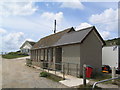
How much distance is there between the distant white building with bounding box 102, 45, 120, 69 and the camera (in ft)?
52.1

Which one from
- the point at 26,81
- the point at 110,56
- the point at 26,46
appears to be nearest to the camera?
the point at 26,81

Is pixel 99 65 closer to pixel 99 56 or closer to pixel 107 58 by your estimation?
pixel 99 56

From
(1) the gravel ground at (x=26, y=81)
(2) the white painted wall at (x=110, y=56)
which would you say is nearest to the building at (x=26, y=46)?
(2) the white painted wall at (x=110, y=56)

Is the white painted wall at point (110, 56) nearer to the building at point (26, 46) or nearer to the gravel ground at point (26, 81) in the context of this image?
the gravel ground at point (26, 81)

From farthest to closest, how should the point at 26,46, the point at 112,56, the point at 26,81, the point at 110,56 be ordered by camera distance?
the point at 26,46 → the point at 110,56 → the point at 112,56 → the point at 26,81

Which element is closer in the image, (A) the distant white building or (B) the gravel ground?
(B) the gravel ground

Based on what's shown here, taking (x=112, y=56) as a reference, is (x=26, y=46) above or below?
above

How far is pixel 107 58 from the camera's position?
1772 centimetres

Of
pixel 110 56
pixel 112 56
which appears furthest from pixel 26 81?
pixel 110 56

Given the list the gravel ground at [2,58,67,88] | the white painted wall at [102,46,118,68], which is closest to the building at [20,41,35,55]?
the white painted wall at [102,46,118,68]

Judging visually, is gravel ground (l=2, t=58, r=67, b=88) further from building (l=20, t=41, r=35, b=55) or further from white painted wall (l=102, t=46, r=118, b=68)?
building (l=20, t=41, r=35, b=55)

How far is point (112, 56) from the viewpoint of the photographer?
55.4 feet

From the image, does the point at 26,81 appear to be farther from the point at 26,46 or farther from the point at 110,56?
the point at 26,46

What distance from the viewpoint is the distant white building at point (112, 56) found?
15.9 m
